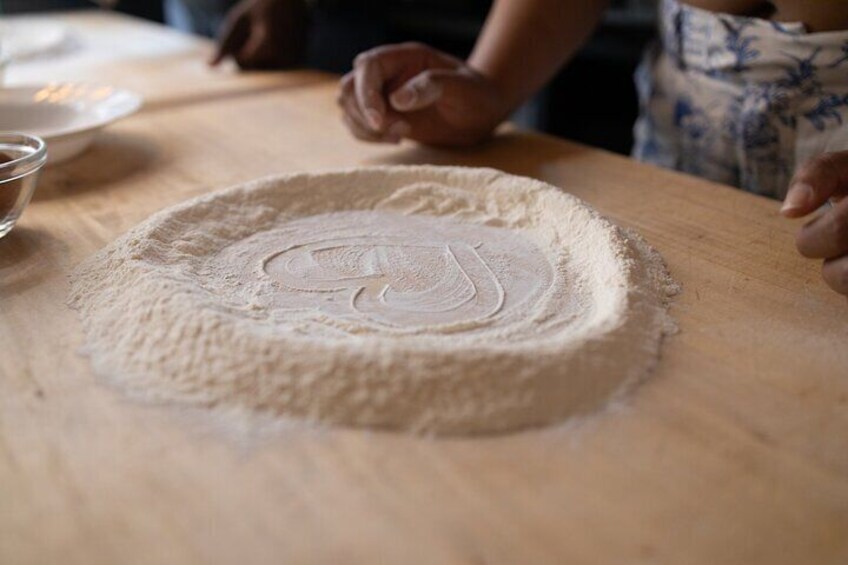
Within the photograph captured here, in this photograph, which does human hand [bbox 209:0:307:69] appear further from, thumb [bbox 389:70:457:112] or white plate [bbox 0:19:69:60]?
thumb [bbox 389:70:457:112]

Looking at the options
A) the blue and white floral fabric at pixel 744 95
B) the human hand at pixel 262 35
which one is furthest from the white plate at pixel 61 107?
the blue and white floral fabric at pixel 744 95

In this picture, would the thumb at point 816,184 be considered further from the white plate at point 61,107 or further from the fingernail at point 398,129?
the white plate at point 61,107

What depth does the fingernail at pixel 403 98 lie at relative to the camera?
98cm

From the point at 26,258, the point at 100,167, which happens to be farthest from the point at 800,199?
the point at 100,167

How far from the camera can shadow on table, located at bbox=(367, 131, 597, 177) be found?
101cm

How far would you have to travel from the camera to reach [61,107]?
111 centimetres

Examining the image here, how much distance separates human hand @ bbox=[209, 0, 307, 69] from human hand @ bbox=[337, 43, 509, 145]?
62 centimetres

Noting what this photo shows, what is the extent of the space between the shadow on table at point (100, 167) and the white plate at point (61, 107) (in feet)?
0.09

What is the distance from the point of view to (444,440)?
1.58 feet

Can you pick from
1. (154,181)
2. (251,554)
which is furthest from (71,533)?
(154,181)

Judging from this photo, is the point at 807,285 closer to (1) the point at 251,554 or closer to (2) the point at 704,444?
(2) the point at 704,444

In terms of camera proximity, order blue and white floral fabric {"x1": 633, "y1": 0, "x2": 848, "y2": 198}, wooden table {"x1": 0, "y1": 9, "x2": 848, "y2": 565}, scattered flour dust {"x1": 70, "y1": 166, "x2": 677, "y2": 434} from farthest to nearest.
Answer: blue and white floral fabric {"x1": 633, "y1": 0, "x2": 848, "y2": 198}
scattered flour dust {"x1": 70, "y1": 166, "x2": 677, "y2": 434}
wooden table {"x1": 0, "y1": 9, "x2": 848, "y2": 565}

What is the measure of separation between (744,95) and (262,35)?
1065 millimetres

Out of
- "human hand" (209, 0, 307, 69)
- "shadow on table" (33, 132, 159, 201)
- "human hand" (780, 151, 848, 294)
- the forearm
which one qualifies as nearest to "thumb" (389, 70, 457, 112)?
the forearm
